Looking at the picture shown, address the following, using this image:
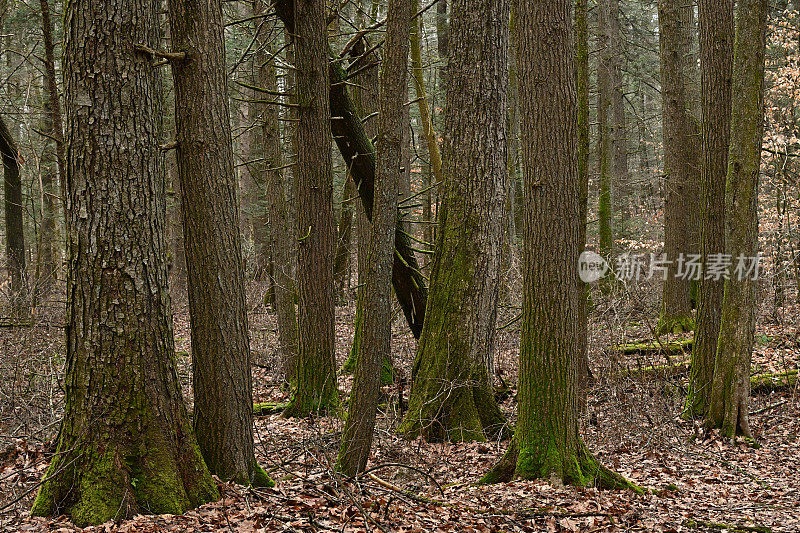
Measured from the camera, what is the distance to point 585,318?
27.5 feet

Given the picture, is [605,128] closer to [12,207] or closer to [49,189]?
[12,207]

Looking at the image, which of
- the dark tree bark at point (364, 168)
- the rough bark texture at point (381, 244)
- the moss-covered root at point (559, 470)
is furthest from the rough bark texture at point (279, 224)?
the moss-covered root at point (559, 470)

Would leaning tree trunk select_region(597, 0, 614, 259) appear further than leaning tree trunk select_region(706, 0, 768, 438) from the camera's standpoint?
Yes

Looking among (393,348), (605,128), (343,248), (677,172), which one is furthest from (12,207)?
(677,172)

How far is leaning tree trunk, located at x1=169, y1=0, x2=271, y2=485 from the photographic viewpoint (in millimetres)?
5188

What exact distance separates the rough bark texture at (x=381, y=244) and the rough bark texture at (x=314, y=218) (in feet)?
6.65

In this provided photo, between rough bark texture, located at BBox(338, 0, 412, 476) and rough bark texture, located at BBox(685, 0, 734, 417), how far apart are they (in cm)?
535

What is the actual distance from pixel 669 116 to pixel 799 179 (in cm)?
298

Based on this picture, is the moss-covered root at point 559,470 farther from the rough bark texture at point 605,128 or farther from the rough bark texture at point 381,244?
the rough bark texture at point 605,128

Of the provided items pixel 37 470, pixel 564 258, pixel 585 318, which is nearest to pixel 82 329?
pixel 37 470

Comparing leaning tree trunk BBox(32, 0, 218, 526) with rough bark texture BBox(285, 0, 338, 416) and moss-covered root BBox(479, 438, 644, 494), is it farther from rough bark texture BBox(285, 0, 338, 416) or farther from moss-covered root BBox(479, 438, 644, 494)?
rough bark texture BBox(285, 0, 338, 416)

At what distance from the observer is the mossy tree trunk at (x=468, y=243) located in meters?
7.54

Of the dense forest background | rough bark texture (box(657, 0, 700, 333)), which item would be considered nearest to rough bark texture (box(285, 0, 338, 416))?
the dense forest background

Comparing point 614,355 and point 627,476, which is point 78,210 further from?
point 614,355
